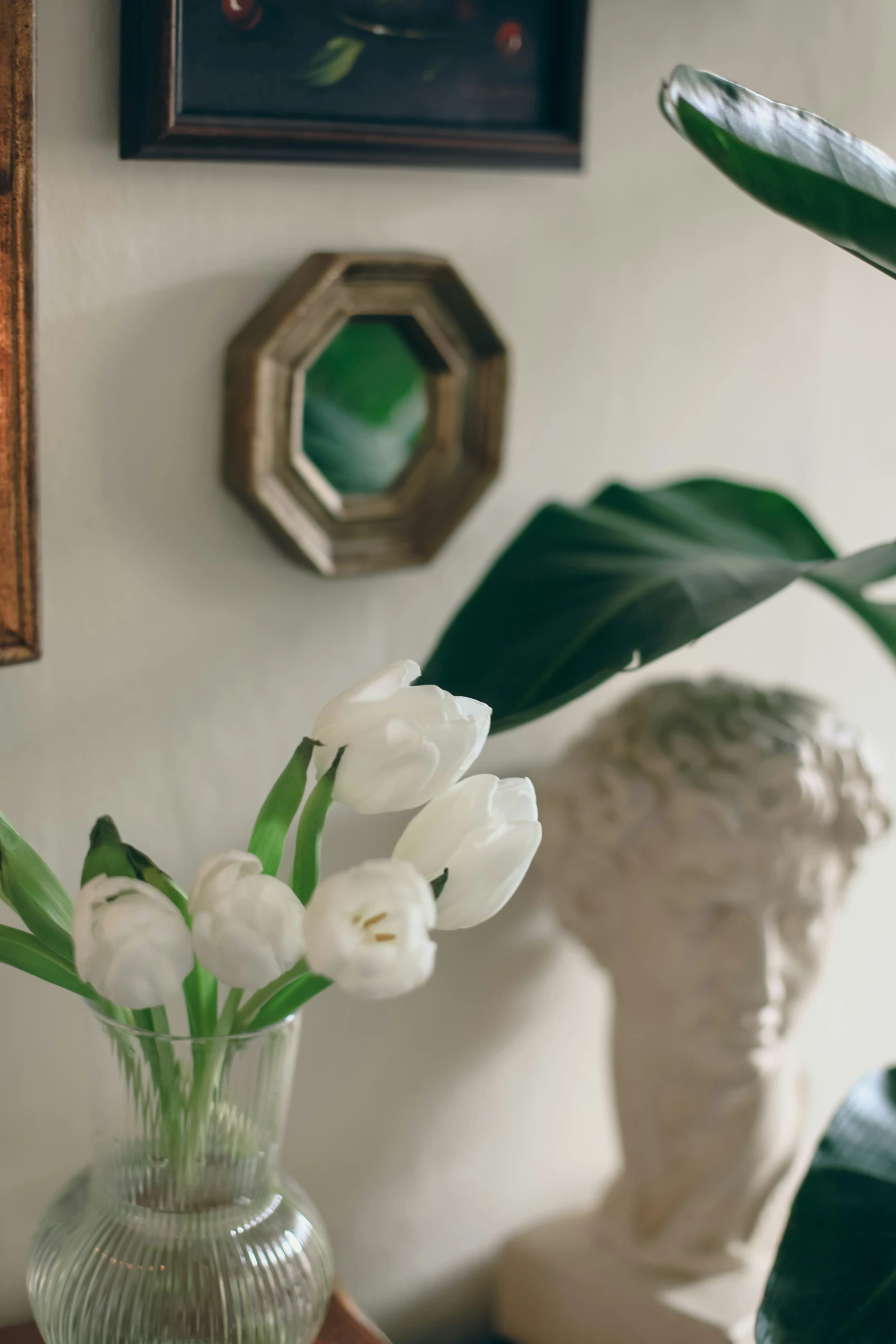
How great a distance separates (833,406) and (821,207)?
674 millimetres

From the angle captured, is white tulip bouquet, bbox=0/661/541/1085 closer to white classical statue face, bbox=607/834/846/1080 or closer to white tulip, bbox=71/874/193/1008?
white tulip, bbox=71/874/193/1008

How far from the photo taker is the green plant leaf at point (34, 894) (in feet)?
2.37

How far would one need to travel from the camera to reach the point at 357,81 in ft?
3.14

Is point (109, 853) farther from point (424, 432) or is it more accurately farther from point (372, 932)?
point (424, 432)

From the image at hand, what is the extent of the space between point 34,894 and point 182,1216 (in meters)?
0.22

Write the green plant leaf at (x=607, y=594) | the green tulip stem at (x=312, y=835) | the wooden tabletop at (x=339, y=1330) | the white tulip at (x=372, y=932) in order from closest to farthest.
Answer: the white tulip at (x=372, y=932)
the green tulip stem at (x=312, y=835)
the green plant leaf at (x=607, y=594)
the wooden tabletop at (x=339, y=1330)

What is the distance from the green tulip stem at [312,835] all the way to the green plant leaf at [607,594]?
148 millimetres

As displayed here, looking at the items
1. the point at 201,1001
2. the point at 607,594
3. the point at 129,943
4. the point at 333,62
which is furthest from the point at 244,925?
the point at 333,62

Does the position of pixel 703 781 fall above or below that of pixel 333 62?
below

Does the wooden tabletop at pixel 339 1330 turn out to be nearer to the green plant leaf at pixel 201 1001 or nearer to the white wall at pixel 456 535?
the white wall at pixel 456 535

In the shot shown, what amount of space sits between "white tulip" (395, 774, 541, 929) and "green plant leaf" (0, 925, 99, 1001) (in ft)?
0.71

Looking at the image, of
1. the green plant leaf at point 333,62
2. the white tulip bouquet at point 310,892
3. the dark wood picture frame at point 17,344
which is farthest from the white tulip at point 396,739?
the green plant leaf at point 333,62

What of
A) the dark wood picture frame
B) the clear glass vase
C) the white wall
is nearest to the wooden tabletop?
the white wall

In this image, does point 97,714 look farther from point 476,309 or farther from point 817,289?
point 817,289
